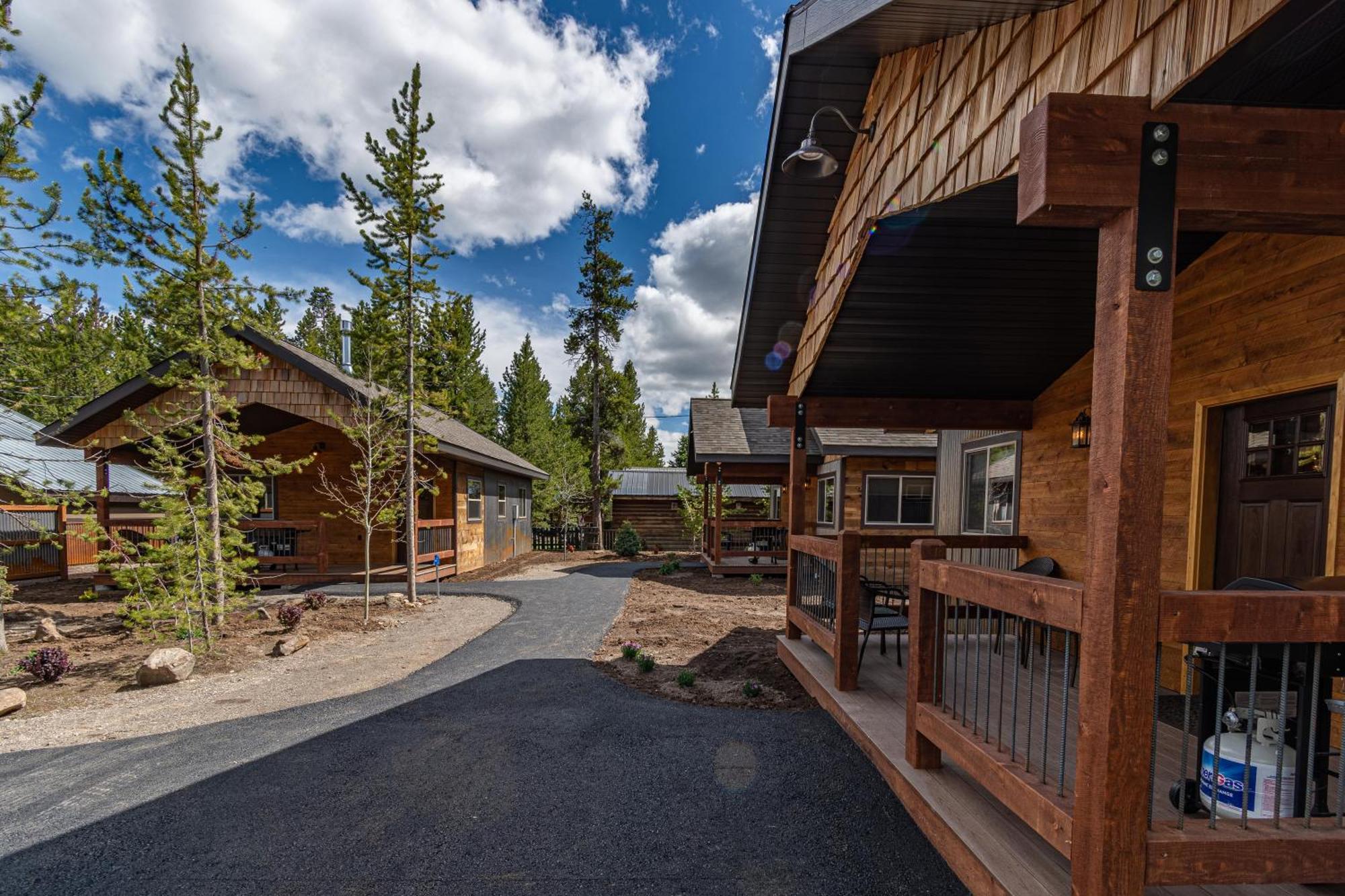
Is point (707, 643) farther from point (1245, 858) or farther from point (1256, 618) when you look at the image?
point (1256, 618)

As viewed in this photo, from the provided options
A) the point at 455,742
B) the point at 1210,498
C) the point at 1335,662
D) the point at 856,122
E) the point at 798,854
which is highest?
the point at 856,122

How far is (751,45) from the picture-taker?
215 inches

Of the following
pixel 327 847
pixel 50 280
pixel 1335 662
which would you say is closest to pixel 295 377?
pixel 50 280

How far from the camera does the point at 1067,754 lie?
8.32 feet

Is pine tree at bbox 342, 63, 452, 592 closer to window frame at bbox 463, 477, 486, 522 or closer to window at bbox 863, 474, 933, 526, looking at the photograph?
window frame at bbox 463, 477, 486, 522

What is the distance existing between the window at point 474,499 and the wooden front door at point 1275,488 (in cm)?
1231

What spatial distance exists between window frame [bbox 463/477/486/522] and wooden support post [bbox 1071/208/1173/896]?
1215cm

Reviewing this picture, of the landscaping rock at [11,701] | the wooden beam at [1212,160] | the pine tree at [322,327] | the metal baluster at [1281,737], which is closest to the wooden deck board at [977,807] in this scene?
the metal baluster at [1281,737]

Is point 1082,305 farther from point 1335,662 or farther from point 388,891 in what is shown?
point 388,891

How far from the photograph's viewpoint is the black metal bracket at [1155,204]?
1.60 metres

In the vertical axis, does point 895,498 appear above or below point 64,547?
above

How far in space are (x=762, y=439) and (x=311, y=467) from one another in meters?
10.4

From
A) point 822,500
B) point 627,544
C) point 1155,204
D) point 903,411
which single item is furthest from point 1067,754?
point 627,544

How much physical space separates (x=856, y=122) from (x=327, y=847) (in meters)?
5.85
